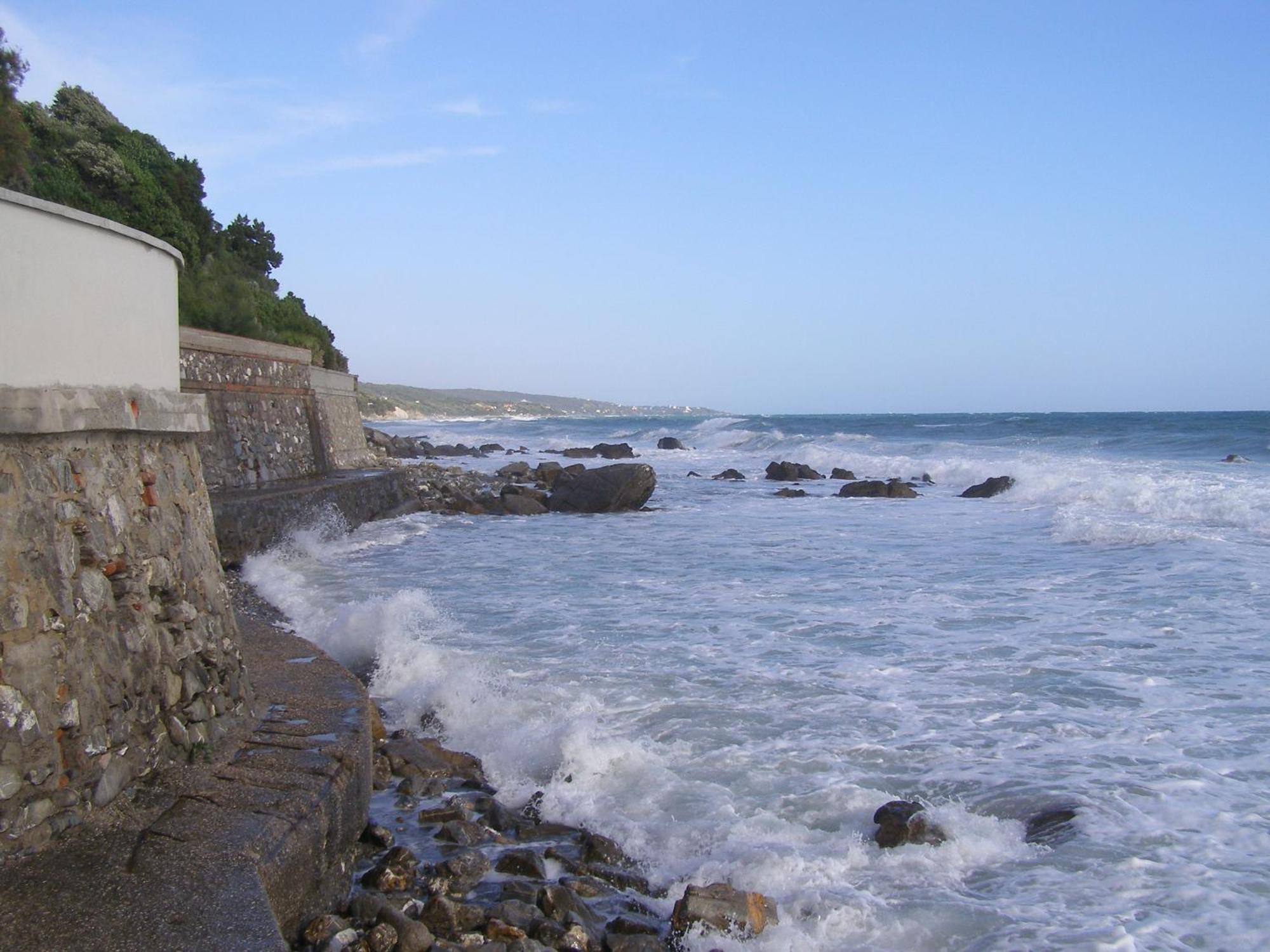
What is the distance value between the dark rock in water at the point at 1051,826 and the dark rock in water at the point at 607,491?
15520 millimetres

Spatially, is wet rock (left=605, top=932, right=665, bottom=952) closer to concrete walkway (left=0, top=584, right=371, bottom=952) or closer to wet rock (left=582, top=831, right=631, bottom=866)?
wet rock (left=582, top=831, right=631, bottom=866)

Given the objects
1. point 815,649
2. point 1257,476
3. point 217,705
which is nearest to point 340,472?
point 815,649

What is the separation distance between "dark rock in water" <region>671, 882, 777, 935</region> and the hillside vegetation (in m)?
17.7

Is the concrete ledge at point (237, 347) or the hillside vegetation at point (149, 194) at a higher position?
the hillside vegetation at point (149, 194)

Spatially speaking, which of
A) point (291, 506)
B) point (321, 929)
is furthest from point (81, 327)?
point (291, 506)

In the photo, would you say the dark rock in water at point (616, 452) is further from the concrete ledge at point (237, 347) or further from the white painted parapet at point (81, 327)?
the white painted parapet at point (81, 327)

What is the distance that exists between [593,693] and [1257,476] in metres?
22.7

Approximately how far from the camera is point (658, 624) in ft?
30.8

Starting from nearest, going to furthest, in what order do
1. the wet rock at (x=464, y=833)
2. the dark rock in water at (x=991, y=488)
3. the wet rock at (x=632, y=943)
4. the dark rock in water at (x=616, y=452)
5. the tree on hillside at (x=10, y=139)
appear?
the wet rock at (x=632, y=943) → the wet rock at (x=464, y=833) → the tree on hillside at (x=10, y=139) → the dark rock in water at (x=991, y=488) → the dark rock in water at (x=616, y=452)

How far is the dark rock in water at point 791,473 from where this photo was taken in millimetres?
30625

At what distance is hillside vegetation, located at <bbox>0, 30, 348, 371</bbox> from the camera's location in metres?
20.0

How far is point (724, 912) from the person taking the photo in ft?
13.1

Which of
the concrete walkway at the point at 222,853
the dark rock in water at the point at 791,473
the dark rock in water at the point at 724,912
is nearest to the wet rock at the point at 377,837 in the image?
the concrete walkway at the point at 222,853

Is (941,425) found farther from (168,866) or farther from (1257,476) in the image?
(168,866)
